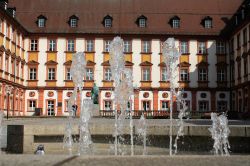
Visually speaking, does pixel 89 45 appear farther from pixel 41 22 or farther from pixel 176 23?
pixel 176 23

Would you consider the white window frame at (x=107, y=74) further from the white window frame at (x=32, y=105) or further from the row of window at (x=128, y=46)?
the white window frame at (x=32, y=105)

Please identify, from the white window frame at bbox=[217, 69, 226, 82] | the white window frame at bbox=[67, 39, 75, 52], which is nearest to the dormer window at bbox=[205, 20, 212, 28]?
the white window frame at bbox=[217, 69, 226, 82]

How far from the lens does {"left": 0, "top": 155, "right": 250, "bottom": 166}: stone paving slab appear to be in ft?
13.8

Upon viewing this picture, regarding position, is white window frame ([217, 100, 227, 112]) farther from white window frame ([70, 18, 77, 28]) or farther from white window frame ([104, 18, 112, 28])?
white window frame ([70, 18, 77, 28])

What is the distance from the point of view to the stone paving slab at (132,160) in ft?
13.8

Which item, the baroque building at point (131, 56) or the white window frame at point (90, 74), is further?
the white window frame at point (90, 74)

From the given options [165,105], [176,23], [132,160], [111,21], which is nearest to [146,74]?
[165,105]

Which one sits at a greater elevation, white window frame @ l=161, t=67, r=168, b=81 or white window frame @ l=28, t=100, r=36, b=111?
white window frame @ l=161, t=67, r=168, b=81

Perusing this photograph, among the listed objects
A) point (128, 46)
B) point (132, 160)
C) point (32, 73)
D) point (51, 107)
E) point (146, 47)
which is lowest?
point (132, 160)

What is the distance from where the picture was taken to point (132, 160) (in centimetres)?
433

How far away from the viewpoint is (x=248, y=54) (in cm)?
3316

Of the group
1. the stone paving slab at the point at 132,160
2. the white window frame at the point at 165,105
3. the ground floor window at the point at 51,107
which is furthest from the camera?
the white window frame at the point at 165,105

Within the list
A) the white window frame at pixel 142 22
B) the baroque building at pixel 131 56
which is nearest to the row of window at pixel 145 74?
the baroque building at pixel 131 56

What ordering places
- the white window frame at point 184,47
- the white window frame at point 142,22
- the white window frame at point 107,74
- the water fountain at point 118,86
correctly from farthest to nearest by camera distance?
the white window frame at point 184,47
the white window frame at point 142,22
the white window frame at point 107,74
the water fountain at point 118,86
